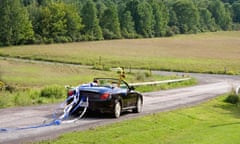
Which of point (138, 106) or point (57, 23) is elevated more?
point (57, 23)

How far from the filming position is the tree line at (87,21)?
11175 cm

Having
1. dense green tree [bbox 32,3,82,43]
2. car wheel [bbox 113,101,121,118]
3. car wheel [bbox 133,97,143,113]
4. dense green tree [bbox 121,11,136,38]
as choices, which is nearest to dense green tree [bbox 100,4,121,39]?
dense green tree [bbox 121,11,136,38]

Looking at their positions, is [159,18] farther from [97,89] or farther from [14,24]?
[97,89]

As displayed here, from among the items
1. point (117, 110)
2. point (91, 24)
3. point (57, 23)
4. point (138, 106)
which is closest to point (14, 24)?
point (57, 23)

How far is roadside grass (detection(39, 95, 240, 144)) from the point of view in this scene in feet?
42.0

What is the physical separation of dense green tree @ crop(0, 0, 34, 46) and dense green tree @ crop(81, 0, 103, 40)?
21050mm

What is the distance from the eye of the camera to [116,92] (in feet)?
57.0

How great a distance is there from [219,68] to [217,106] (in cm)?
4627

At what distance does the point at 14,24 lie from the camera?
109938 mm

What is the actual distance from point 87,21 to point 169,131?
120 m

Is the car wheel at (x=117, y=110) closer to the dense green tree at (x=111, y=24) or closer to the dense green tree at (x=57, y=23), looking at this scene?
the dense green tree at (x=57, y=23)

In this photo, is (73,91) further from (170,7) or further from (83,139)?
(170,7)

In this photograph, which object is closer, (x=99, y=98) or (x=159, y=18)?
(x=99, y=98)

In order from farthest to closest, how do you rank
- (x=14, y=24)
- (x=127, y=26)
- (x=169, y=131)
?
(x=127, y=26), (x=14, y=24), (x=169, y=131)
